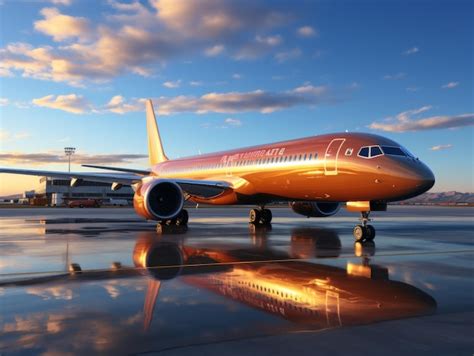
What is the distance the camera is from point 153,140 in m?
36.1

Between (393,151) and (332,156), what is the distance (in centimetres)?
220

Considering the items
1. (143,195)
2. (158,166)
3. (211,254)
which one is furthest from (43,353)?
(158,166)

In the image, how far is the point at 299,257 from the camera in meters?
10.5

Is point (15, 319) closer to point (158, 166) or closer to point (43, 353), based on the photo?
point (43, 353)

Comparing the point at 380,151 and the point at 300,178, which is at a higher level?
the point at 380,151

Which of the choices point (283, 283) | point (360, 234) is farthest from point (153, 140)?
point (283, 283)

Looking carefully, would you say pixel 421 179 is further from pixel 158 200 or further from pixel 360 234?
pixel 158 200

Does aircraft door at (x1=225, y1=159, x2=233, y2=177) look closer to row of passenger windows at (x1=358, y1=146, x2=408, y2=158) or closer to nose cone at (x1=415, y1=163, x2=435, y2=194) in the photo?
row of passenger windows at (x1=358, y1=146, x2=408, y2=158)

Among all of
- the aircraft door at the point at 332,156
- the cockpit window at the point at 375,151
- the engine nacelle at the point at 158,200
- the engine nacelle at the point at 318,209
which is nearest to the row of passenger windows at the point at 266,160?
the aircraft door at the point at 332,156

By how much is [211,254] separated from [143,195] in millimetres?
8339

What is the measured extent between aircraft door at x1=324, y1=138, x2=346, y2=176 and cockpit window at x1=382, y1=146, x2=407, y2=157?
1785mm

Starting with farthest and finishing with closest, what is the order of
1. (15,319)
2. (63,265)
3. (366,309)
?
(63,265), (366,309), (15,319)

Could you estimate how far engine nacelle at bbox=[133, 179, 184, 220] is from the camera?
18.4 meters

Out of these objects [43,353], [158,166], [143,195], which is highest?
[158,166]
